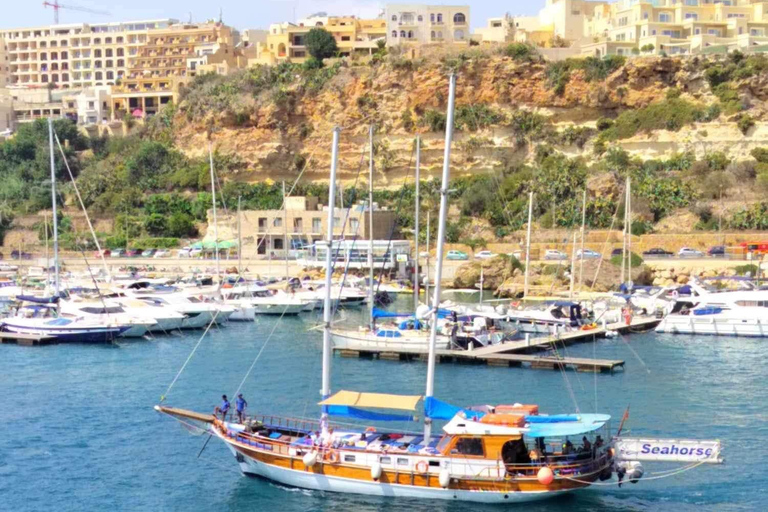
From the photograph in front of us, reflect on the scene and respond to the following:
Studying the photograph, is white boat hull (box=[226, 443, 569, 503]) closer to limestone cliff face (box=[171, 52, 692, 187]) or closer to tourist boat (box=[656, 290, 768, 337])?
tourist boat (box=[656, 290, 768, 337])

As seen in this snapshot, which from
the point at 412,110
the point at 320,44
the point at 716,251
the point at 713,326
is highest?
the point at 320,44

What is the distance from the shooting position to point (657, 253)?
2491 inches

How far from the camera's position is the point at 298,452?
82.5 feet

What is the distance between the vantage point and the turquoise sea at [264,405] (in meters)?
25.2

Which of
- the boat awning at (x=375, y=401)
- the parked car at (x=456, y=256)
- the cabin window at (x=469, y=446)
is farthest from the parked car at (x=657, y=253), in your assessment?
the cabin window at (x=469, y=446)

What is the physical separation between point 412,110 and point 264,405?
5416 cm

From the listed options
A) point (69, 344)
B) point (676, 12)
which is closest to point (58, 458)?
point (69, 344)

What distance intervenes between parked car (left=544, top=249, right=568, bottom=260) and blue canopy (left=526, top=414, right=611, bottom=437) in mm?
38890

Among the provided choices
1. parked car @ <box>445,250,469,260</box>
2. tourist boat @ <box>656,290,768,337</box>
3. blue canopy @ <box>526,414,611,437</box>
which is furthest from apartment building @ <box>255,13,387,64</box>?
blue canopy @ <box>526,414,611,437</box>

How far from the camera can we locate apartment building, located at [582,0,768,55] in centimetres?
8556

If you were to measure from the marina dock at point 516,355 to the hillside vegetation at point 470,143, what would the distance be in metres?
26.2

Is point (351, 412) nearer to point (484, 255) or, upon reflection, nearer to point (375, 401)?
point (375, 401)

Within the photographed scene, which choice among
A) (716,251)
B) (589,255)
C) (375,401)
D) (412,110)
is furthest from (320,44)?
(375,401)

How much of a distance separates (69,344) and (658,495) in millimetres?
27974
